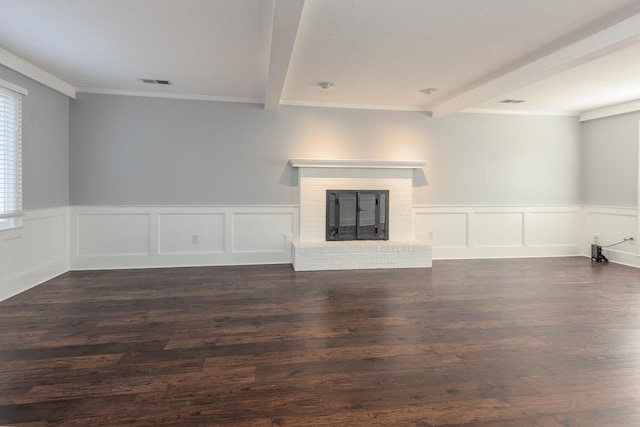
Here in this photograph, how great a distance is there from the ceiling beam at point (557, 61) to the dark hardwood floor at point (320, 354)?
2232mm

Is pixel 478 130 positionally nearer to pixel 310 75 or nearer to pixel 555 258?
pixel 555 258

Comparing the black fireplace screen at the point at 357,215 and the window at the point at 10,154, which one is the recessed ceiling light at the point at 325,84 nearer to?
the black fireplace screen at the point at 357,215

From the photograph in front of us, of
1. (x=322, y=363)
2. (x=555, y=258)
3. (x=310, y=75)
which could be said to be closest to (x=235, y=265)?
(x=310, y=75)

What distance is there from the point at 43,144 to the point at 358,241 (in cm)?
413

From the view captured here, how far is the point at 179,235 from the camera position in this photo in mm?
4914

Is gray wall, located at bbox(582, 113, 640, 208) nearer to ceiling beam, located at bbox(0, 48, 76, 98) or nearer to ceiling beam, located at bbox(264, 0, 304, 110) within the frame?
ceiling beam, located at bbox(264, 0, 304, 110)

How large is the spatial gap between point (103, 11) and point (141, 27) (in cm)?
30

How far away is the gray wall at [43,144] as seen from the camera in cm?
377

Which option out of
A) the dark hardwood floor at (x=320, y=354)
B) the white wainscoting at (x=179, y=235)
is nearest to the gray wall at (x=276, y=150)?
the white wainscoting at (x=179, y=235)

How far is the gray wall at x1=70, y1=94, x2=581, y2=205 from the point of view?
4.70 metres

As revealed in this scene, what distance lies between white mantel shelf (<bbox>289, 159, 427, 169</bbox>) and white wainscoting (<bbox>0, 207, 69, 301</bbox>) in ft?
10.1

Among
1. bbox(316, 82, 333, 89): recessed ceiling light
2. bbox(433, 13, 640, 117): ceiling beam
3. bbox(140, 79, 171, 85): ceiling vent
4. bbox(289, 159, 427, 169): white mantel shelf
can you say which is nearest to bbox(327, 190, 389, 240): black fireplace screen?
bbox(289, 159, 427, 169): white mantel shelf

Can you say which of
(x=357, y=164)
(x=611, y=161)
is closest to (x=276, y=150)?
(x=357, y=164)

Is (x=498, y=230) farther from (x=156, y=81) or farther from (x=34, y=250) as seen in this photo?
(x=34, y=250)
